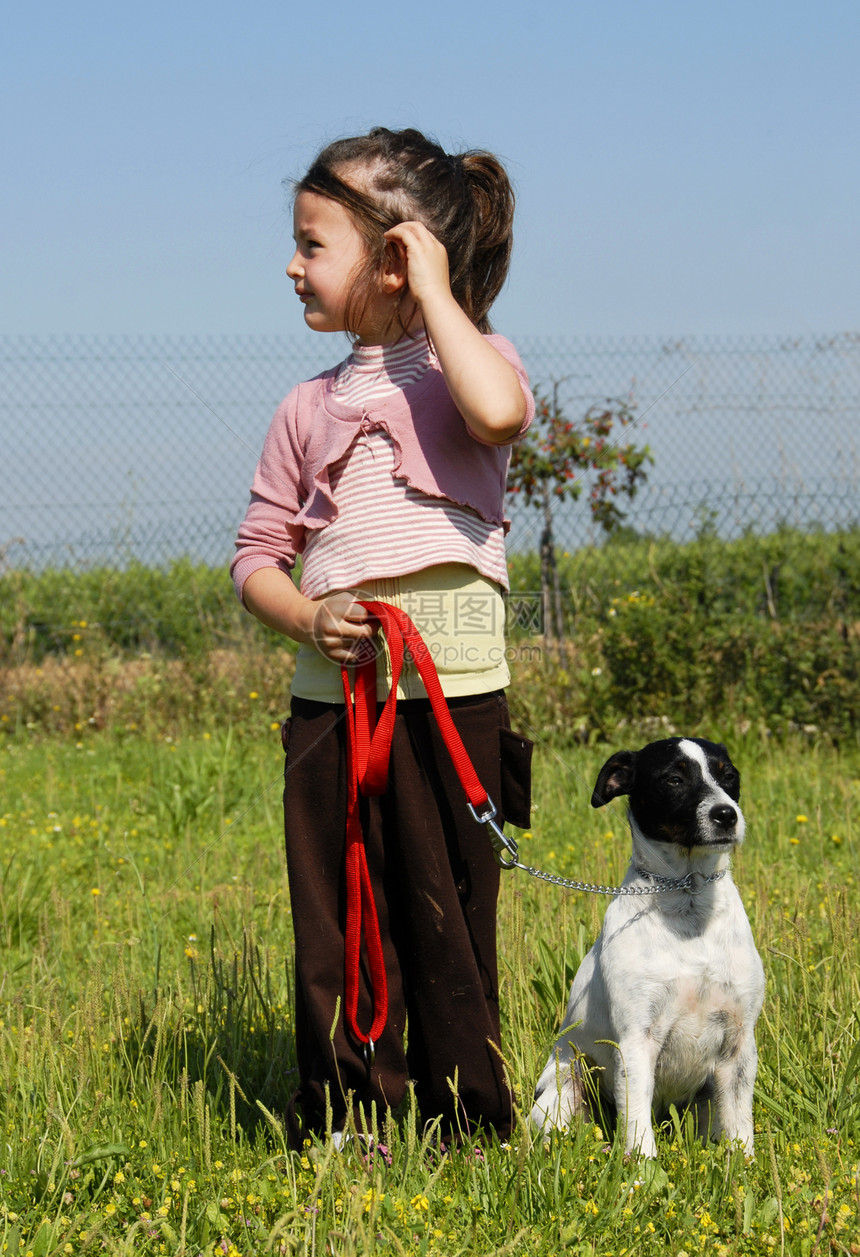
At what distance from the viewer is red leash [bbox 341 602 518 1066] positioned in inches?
79.9

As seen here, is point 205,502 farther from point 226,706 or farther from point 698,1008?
point 698,1008

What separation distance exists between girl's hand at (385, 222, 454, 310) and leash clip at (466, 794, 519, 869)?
0.93 m

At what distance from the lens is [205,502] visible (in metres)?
8.45

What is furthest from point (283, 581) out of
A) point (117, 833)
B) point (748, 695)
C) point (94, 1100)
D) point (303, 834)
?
point (748, 695)

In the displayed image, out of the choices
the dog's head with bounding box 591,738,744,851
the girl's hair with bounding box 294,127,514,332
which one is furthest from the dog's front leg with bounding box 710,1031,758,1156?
the girl's hair with bounding box 294,127,514,332

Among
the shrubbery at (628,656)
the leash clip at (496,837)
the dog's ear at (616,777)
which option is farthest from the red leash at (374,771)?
the shrubbery at (628,656)

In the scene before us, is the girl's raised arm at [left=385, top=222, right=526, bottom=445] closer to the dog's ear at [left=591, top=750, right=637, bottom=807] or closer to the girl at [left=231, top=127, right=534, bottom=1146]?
the girl at [left=231, top=127, right=534, bottom=1146]

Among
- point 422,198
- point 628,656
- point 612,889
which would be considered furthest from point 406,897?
point 628,656

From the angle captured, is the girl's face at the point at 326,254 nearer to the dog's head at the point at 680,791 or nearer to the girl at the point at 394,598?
the girl at the point at 394,598

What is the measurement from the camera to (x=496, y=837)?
6.98ft

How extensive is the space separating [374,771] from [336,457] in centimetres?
60

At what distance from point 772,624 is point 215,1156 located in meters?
5.11

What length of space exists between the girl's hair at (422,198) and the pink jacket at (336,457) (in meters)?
0.17

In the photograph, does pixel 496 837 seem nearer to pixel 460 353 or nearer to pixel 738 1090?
pixel 738 1090
